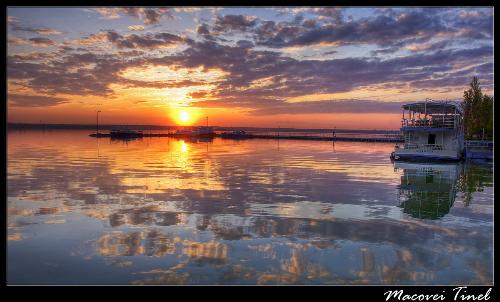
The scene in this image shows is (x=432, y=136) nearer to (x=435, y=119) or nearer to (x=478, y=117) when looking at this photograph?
(x=435, y=119)

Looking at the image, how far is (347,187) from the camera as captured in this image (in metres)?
27.7

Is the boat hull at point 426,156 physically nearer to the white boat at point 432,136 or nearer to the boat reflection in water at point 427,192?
the white boat at point 432,136

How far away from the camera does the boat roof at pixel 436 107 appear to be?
4978cm

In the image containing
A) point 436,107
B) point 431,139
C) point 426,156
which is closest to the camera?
point 426,156

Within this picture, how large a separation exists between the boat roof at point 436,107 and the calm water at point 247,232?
897 inches

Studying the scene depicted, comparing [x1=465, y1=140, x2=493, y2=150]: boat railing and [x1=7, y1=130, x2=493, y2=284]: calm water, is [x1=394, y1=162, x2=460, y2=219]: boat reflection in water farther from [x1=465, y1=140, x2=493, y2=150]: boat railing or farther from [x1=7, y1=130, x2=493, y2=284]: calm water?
[x1=465, y1=140, x2=493, y2=150]: boat railing

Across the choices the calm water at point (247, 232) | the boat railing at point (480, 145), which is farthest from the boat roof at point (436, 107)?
the calm water at point (247, 232)

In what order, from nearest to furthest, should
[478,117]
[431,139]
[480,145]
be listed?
[431,139], [480,145], [478,117]

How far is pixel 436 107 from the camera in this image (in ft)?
172

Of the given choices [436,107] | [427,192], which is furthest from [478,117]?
[427,192]

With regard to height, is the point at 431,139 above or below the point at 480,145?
above

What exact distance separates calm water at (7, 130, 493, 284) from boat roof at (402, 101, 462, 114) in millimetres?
22796

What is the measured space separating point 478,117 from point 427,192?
65.5m
